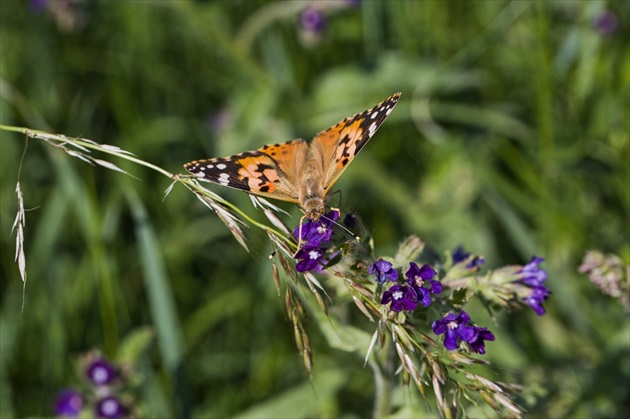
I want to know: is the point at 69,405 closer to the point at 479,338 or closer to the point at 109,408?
the point at 109,408

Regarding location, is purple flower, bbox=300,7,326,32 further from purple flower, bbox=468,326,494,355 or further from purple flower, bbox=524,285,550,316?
purple flower, bbox=468,326,494,355

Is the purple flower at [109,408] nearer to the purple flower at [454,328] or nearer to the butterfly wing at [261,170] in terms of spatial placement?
the butterfly wing at [261,170]

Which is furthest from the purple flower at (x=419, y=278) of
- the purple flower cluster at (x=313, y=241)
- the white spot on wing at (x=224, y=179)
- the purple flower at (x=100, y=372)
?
the purple flower at (x=100, y=372)

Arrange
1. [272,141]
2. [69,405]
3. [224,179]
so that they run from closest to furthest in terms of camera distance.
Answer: [224,179] < [69,405] < [272,141]

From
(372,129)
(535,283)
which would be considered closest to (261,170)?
(372,129)

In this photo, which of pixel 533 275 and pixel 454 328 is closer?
pixel 454 328

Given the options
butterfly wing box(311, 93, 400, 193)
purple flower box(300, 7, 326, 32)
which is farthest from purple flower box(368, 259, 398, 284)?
purple flower box(300, 7, 326, 32)

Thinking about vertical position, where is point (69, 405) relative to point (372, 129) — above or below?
below
